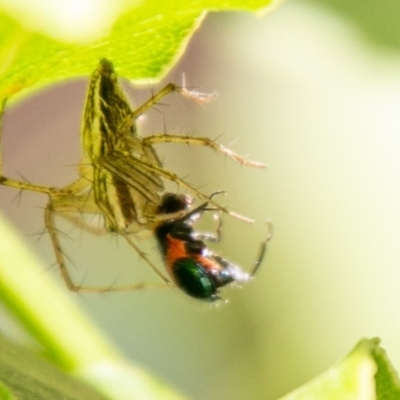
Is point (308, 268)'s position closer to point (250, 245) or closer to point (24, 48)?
point (250, 245)

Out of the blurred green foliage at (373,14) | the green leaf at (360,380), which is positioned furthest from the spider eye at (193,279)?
the blurred green foliage at (373,14)

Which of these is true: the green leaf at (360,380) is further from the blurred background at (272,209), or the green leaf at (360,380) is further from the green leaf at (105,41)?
the blurred background at (272,209)

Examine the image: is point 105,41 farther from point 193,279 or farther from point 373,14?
point 373,14

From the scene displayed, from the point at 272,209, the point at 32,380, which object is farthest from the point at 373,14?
the point at 32,380

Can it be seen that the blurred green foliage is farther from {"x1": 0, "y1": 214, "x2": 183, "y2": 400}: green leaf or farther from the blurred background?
{"x1": 0, "y1": 214, "x2": 183, "y2": 400}: green leaf

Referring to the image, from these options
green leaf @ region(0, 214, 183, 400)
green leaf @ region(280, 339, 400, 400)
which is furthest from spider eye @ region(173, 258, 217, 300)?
green leaf @ region(280, 339, 400, 400)
